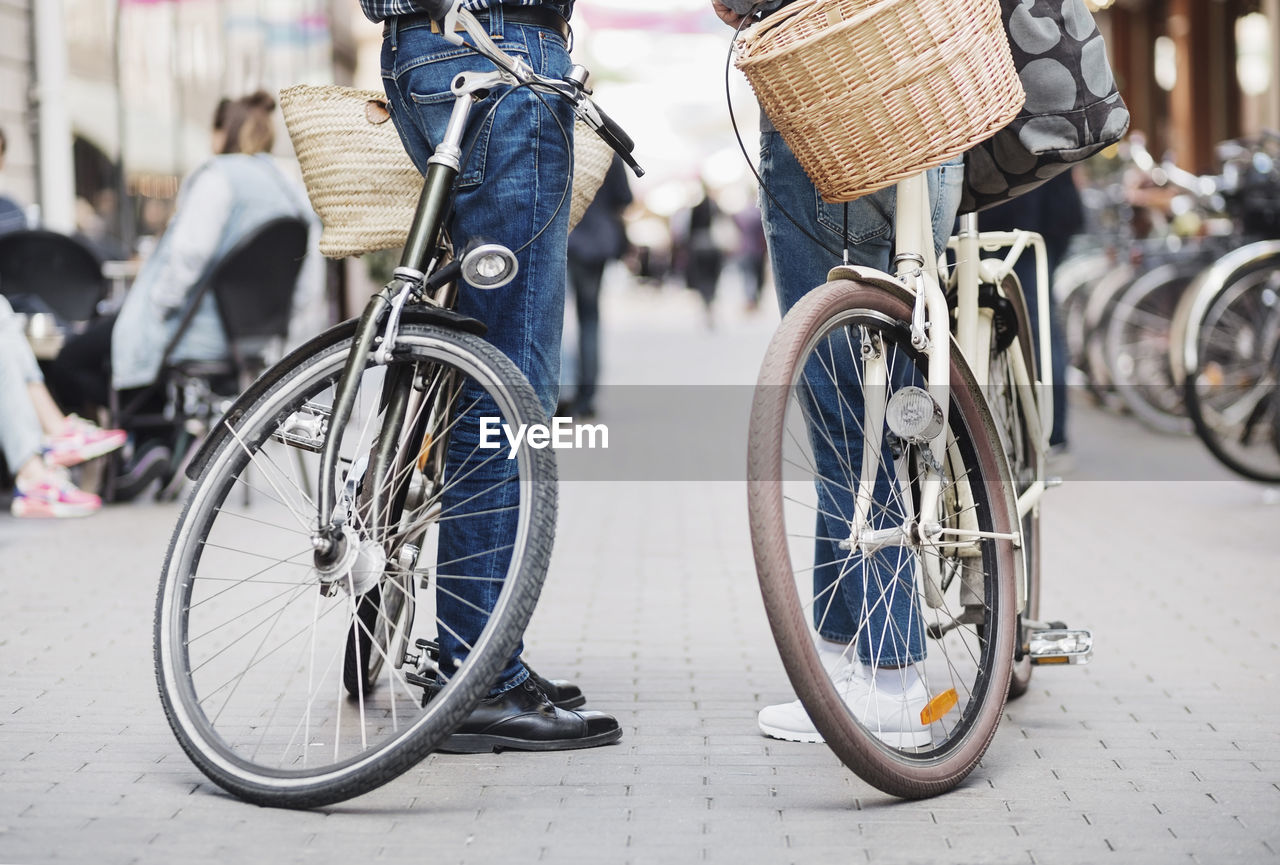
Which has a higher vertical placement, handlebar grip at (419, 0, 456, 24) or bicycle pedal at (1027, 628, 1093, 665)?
handlebar grip at (419, 0, 456, 24)

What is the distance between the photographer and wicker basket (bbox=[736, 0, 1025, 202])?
8.97 ft

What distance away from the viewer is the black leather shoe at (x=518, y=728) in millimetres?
3299

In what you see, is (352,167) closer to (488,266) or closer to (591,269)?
(488,266)

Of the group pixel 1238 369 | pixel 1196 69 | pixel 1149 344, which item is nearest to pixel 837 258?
pixel 1238 369

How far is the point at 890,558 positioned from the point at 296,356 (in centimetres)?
123

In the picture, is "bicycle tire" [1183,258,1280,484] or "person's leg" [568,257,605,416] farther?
"person's leg" [568,257,605,416]

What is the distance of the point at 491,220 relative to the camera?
3225 millimetres

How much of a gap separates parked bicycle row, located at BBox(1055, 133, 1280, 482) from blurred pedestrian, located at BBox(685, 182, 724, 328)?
11.5 meters

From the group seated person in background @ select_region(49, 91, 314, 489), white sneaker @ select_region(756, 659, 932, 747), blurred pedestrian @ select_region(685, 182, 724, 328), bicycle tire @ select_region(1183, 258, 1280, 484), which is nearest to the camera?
white sneaker @ select_region(756, 659, 932, 747)

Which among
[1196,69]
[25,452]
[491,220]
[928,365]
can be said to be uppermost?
[1196,69]

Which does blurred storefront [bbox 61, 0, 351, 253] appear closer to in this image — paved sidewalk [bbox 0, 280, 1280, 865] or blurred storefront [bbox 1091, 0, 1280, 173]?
paved sidewalk [bbox 0, 280, 1280, 865]

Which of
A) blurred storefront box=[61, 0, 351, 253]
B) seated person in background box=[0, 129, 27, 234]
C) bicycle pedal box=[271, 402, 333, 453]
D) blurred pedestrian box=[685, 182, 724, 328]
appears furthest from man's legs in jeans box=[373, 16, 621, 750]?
blurred pedestrian box=[685, 182, 724, 328]

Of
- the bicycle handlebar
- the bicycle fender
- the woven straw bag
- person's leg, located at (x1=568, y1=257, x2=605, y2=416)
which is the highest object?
the bicycle handlebar

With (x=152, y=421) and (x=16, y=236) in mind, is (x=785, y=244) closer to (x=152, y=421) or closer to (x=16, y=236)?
(x=152, y=421)
